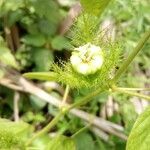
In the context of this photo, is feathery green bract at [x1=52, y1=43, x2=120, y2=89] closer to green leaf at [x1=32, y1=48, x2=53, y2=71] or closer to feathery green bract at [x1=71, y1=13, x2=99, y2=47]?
feathery green bract at [x1=71, y1=13, x2=99, y2=47]

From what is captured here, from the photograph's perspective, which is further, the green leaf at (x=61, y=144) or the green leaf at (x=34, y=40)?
the green leaf at (x=34, y=40)

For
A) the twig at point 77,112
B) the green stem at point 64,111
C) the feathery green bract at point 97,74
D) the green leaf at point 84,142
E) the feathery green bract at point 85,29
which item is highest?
the feathery green bract at point 85,29

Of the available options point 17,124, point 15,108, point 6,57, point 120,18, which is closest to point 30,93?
point 15,108

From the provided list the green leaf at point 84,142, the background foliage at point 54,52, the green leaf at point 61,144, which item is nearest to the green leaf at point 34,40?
the background foliage at point 54,52

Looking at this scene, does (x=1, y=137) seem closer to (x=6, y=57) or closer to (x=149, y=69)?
(x=6, y=57)

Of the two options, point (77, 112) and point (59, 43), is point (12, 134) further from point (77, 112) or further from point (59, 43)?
point (59, 43)

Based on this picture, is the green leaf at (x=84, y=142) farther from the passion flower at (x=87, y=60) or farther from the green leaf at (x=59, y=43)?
the passion flower at (x=87, y=60)

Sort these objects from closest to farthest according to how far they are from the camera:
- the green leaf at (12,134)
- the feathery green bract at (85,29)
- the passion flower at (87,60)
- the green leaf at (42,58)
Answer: the passion flower at (87,60)
the feathery green bract at (85,29)
the green leaf at (12,134)
the green leaf at (42,58)
